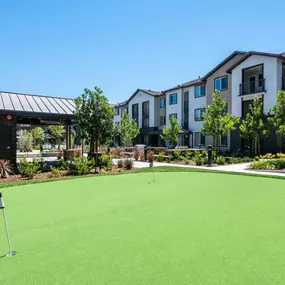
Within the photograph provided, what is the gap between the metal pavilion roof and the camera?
12.1m

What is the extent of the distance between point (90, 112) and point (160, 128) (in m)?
26.5

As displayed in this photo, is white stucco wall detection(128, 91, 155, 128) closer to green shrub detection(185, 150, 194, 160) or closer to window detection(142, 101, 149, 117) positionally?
window detection(142, 101, 149, 117)

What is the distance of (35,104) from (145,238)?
439 inches

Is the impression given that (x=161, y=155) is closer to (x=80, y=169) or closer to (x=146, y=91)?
(x=80, y=169)

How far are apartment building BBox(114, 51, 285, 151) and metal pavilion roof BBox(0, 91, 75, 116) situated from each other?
1775 cm

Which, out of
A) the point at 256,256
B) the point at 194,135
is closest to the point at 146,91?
the point at 194,135

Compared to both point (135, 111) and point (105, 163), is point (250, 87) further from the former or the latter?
point (135, 111)

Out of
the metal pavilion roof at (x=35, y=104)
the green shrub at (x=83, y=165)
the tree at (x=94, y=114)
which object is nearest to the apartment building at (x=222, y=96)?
the tree at (x=94, y=114)

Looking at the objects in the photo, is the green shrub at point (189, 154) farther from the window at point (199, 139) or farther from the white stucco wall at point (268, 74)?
the window at point (199, 139)

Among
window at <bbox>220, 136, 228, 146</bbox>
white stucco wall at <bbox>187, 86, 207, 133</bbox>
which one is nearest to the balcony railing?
window at <bbox>220, 136, 228, 146</bbox>

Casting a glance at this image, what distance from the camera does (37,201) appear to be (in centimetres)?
666

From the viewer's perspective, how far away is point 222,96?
28.5 metres

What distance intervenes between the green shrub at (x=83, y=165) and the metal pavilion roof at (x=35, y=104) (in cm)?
250

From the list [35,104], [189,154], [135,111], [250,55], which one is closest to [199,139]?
[250,55]
